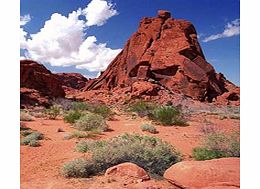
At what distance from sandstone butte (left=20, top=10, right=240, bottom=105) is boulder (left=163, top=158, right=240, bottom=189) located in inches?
631

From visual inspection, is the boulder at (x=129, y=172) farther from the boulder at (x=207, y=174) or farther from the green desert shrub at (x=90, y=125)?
the green desert shrub at (x=90, y=125)

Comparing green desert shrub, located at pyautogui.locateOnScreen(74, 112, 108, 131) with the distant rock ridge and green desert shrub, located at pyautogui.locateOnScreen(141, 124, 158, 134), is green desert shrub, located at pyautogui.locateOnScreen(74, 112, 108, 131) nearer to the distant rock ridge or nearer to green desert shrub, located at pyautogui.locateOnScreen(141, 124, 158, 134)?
green desert shrub, located at pyautogui.locateOnScreen(141, 124, 158, 134)

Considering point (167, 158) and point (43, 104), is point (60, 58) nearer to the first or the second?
point (167, 158)

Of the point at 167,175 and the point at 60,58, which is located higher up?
the point at 60,58

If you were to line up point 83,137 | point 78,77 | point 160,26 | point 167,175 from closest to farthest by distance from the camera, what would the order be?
point 167,175
point 83,137
point 160,26
point 78,77

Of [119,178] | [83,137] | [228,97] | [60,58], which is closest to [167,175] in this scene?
[119,178]

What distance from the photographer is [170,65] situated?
25500mm

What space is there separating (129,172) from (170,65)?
2149cm

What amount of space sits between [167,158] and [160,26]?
23465mm

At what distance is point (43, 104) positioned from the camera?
19.1 meters

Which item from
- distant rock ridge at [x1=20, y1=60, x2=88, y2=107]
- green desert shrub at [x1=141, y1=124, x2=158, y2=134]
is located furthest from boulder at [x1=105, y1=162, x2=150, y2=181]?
distant rock ridge at [x1=20, y1=60, x2=88, y2=107]

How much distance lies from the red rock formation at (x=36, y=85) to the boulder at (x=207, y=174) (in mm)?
15089

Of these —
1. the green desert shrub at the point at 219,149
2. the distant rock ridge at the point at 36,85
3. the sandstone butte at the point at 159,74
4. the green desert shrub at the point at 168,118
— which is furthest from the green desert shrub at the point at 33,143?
the sandstone butte at the point at 159,74
